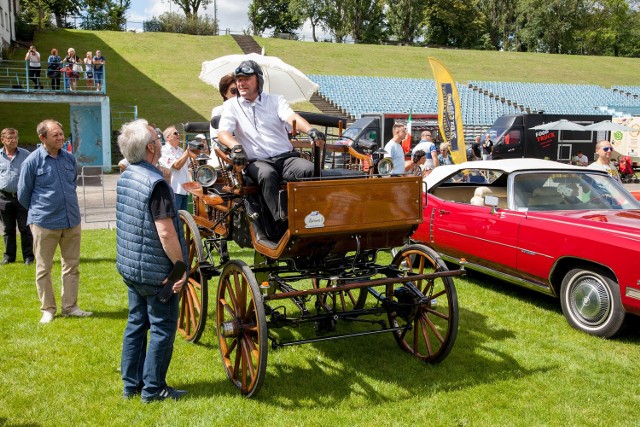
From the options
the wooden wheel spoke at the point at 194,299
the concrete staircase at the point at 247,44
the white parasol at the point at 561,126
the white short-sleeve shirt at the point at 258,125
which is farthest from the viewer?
the concrete staircase at the point at 247,44

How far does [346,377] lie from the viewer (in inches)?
183

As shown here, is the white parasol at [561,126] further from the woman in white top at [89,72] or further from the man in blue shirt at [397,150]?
the woman in white top at [89,72]

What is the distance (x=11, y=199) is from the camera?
821 centimetres

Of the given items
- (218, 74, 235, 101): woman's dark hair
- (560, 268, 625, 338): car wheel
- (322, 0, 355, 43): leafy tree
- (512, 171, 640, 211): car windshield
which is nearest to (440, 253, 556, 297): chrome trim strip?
(560, 268, 625, 338): car wheel

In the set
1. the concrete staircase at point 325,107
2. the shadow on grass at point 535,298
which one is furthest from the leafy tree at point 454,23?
the shadow on grass at point 535,298

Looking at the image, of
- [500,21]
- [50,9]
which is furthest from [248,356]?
[500,21]

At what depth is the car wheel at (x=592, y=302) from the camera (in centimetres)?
523

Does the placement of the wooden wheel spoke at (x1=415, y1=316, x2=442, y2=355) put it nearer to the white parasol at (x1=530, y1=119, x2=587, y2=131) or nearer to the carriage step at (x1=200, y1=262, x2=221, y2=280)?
the carriage step at (x1=200, y1=262, x2=221, y2=280)

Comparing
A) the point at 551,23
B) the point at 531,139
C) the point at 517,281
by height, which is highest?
the point at 551,23

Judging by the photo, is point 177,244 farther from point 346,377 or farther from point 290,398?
point 346,377

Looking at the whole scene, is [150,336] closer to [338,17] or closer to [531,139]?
[531,139]

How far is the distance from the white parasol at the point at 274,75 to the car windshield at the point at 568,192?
13.1ft

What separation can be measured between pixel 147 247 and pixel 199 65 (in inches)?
1610

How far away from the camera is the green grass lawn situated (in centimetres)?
397
